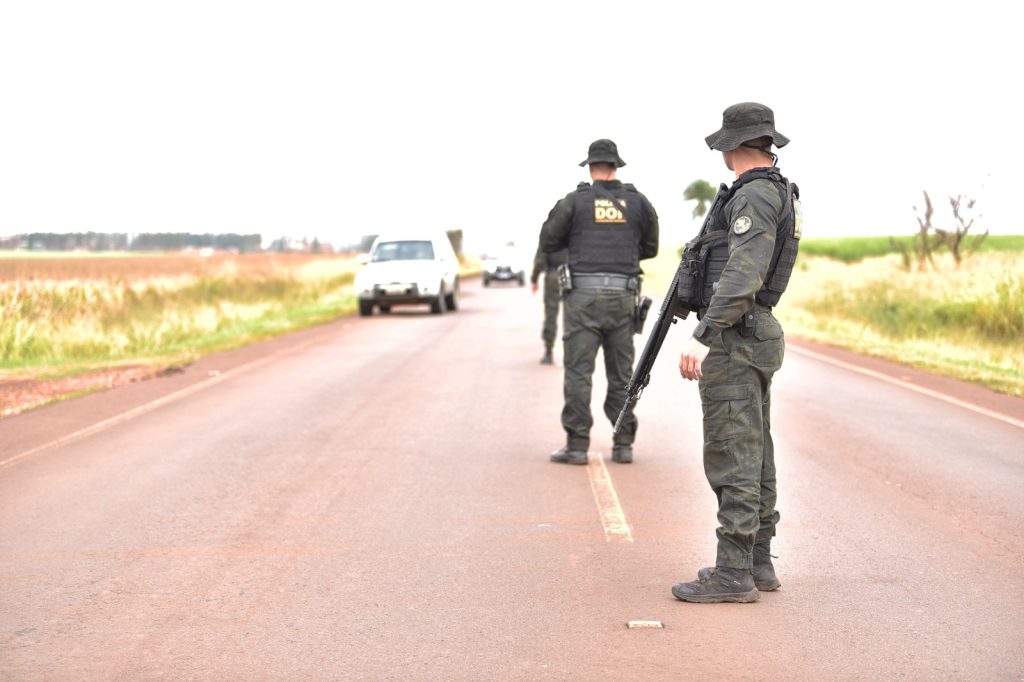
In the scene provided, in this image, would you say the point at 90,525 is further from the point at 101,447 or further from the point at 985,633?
the point at 985,633

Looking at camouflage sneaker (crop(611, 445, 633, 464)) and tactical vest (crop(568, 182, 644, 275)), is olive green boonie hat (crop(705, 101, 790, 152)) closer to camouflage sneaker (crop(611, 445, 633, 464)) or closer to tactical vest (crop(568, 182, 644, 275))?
tactical vest (crop(568, 182, 644, 275))

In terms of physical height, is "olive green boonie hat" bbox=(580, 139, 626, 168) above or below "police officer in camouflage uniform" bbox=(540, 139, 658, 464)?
above

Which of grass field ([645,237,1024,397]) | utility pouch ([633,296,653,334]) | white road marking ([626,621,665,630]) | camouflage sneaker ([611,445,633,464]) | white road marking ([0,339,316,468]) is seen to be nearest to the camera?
white road marking ([626,621,665,630])

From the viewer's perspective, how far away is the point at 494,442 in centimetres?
1047

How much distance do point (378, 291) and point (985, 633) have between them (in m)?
24.4

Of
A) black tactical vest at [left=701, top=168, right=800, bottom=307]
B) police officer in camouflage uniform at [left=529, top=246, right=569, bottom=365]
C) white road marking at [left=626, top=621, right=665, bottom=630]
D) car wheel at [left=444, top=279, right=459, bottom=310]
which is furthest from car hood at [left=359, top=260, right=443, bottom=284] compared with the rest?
white road marking at [left=626, top=621, right=665, bottom=630]

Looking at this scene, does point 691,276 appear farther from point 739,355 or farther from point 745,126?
point 745,126

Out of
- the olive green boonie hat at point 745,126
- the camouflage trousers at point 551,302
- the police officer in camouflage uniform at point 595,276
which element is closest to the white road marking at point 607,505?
the police officer in camouflage uniform at point 595,276

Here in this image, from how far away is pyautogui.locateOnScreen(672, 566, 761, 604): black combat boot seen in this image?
572cm

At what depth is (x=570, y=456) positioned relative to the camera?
30.5ft

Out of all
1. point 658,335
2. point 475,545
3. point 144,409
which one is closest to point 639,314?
point 475,545

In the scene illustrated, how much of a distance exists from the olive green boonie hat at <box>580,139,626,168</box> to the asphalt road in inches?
83.0

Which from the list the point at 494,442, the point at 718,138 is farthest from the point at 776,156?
the point at 494,442

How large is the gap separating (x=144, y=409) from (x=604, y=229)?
5.67 meters
